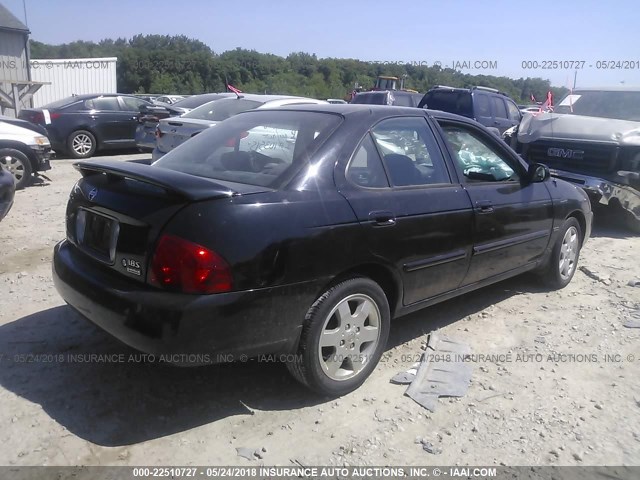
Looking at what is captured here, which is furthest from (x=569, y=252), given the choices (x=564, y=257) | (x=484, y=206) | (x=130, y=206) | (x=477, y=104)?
(x=477, y=104)

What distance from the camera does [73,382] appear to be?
127 inches

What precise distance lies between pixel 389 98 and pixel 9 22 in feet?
51.9

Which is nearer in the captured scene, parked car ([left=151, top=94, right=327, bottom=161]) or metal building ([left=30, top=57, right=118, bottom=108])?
parked car ([left=151, top=94, right=327, bottom=161])

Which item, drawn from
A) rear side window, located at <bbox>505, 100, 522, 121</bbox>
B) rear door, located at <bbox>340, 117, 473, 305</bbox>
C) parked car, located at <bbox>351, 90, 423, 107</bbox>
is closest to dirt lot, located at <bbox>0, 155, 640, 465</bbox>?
rear door, located at <bbox>340, 117, 473, 305</bbox>

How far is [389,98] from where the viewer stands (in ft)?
52.4

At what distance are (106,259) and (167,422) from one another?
916 millimetres

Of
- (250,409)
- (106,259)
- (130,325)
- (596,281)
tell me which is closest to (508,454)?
(250,409)

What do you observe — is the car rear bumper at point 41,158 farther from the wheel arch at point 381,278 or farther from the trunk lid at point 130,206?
the wheel arch at point 381,278

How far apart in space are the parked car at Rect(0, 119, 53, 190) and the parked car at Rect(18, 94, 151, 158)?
3585mm

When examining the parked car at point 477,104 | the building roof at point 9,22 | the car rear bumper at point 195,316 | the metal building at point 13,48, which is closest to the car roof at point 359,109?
the car rear bumper at point 195,316

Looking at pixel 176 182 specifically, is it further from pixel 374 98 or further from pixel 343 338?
pixel 374 98

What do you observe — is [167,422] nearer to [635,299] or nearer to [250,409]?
[250,409]

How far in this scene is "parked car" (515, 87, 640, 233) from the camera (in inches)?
298

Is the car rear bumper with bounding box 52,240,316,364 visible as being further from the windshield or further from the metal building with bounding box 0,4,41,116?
the metal building with bounding box 0,4,41,116
